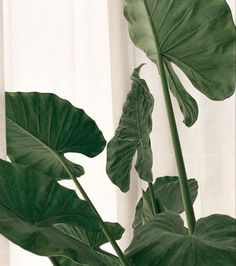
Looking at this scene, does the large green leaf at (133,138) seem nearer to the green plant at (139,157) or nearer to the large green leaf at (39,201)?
the green plant at (139,157)

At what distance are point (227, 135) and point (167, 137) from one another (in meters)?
0.18

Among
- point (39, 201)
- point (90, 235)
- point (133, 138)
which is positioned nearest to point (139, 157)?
point (133, 138)

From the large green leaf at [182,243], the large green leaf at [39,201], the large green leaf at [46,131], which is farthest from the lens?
the large green leaf at [46,131]

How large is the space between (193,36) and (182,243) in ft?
1.03

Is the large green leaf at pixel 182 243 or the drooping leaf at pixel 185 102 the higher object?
the drooping leaf at pixel 185 102

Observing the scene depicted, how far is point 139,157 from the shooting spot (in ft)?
2.77

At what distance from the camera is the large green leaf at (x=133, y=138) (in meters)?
0.83

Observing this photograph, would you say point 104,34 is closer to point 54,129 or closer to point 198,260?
point 54,129

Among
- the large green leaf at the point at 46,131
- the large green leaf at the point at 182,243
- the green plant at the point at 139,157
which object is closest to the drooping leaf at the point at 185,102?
the green plant at the point at 139,157

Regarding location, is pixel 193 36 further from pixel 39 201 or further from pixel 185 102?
pixel 39 201

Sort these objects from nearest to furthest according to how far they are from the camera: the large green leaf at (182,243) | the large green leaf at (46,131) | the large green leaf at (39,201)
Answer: the large green leaf at (182,243) < the large green leaf at (39,201) < the large green leaf at (46,131)

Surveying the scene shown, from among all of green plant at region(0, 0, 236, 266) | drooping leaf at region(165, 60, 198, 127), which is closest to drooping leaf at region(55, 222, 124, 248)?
green plant at region(0, 0, 236, 266)

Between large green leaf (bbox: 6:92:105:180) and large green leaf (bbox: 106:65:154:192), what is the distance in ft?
0.15

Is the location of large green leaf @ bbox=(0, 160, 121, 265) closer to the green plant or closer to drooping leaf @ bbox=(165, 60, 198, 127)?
the green plant
